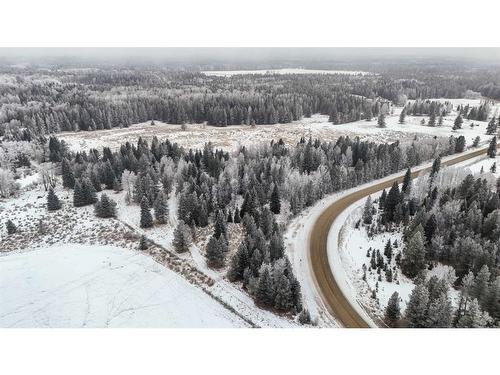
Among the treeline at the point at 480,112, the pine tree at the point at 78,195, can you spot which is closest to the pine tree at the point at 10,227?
the pine tree at the point at 78,195

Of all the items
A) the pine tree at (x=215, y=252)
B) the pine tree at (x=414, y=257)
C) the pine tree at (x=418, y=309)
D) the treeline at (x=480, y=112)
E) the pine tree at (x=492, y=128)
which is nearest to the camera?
the pine tree at (x=418, y=309)

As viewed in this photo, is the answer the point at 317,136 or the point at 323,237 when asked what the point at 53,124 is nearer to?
the point at 317,136

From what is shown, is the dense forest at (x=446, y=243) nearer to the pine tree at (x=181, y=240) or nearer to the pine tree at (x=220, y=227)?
the pine tree at (x=220, y=227)

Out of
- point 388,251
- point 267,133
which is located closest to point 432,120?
point 267,133

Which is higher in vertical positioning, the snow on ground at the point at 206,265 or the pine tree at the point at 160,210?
the pine tree at the point at 160,210

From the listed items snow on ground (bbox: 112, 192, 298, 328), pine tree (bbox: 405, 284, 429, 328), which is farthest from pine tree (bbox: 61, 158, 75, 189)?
pine tree (bbox: 405, 284, 429, 328)

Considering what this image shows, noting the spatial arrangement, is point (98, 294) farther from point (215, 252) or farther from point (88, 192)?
point (88, 192)

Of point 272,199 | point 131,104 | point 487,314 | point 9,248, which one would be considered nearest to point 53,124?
point 131,104
